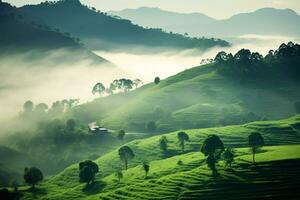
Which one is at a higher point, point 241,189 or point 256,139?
point 256,139

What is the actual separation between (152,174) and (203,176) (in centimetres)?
2754

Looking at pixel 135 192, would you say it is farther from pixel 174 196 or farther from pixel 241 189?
pixel 241 189

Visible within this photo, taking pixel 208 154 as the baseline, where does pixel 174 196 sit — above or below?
below

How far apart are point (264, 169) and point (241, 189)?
1489cm

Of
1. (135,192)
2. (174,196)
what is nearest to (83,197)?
(135,192)

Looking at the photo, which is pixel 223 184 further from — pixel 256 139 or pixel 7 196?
pixel 7 196

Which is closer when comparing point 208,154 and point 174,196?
point 174,196

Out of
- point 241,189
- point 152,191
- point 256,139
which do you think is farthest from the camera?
point 256,139

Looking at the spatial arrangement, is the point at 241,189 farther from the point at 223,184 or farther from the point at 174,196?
the point at 174,196

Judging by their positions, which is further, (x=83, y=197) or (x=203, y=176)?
(x=83, y=197)

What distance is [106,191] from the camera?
19400 centimetres

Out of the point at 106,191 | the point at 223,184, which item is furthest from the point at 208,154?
the point at 106,191

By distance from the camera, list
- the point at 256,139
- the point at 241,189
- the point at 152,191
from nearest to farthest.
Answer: the point at 241,189 < the point at 152,191 < the point at 256,139

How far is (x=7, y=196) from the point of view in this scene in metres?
200
